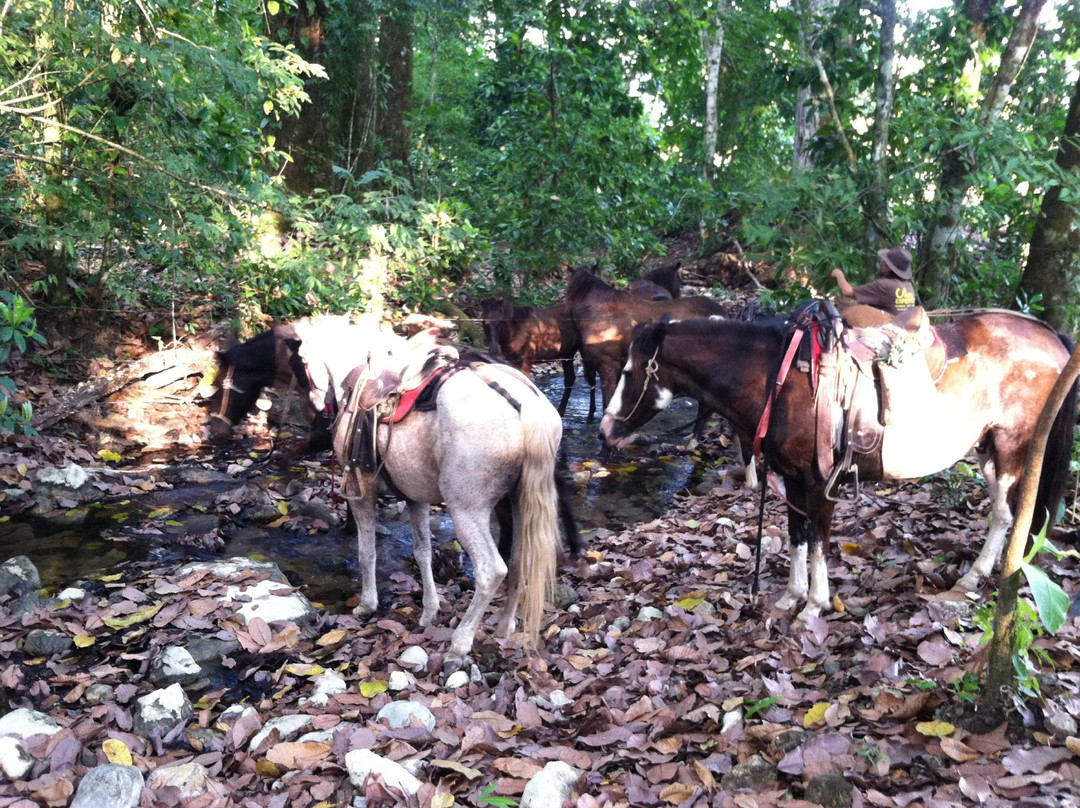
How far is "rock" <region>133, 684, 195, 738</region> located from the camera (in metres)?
4.07

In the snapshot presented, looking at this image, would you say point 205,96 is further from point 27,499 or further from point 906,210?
point 906,210

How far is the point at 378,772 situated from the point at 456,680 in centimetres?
117

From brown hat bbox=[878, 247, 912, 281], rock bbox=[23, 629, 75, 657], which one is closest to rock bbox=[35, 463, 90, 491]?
rock bbox=[23, 629, 75, 657]

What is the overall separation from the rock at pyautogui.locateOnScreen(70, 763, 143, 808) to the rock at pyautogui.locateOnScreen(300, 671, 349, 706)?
1.06 m

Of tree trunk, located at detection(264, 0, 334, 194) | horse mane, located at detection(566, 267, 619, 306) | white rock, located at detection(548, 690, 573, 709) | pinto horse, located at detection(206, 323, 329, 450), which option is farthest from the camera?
→ tree trunk, located at detection(264, 0, 334, 194)

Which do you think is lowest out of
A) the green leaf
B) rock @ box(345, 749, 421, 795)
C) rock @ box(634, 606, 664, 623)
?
rock @ box(634, 606, 664, 623)

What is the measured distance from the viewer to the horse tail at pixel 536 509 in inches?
187

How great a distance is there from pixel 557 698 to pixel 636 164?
12.8 metres

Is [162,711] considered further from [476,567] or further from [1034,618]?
[1034,618]

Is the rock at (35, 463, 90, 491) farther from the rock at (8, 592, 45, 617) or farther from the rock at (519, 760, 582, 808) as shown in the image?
the rock at (519, 760, 582, 808)

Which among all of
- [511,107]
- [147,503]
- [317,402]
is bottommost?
[147,503]

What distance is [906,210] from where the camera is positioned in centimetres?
915

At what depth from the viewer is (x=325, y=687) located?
14.7 feet

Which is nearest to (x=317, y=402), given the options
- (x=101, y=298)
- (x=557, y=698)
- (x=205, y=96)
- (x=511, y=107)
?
(x=557, y=698)
